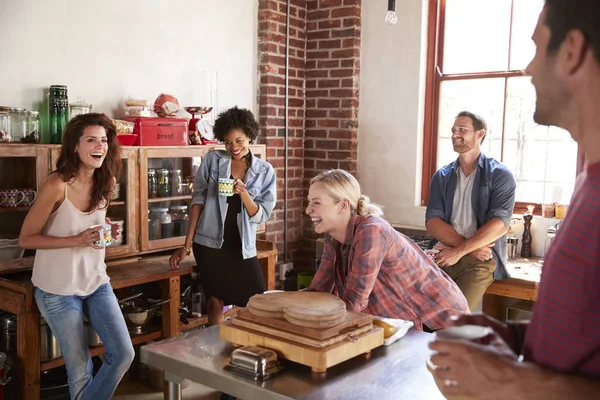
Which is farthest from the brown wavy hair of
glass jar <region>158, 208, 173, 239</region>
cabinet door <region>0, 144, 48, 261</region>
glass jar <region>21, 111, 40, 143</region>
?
glass jar <region>158, 208, 173, 239</region>

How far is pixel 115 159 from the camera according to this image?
10.9 feet

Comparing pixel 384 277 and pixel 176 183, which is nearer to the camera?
pixel 384 277

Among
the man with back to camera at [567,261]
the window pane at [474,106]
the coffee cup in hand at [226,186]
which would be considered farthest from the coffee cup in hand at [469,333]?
the window pane at [474,106]

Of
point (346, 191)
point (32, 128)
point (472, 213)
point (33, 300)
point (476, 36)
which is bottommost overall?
point (33, 300)

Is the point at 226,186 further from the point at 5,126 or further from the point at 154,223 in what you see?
the point at 5,126

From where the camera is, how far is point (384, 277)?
261 cm

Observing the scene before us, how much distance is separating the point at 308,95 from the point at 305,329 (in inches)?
153

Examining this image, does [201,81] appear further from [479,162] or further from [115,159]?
[479,162]

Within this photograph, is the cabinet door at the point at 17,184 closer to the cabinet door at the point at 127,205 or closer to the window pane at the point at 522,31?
the cabinet door at the point at 127,205

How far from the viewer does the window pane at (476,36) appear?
15.6 feet

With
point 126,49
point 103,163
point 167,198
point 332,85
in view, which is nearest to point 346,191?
point 103,163

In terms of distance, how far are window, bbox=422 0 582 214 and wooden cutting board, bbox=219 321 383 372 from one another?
3.13m

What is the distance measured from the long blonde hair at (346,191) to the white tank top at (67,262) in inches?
48.8

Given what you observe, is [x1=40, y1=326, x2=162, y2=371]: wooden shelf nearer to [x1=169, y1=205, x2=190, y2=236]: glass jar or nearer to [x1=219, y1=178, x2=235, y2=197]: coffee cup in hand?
[x1=169, y1=205, x2=190, y2=236]: glass jar
